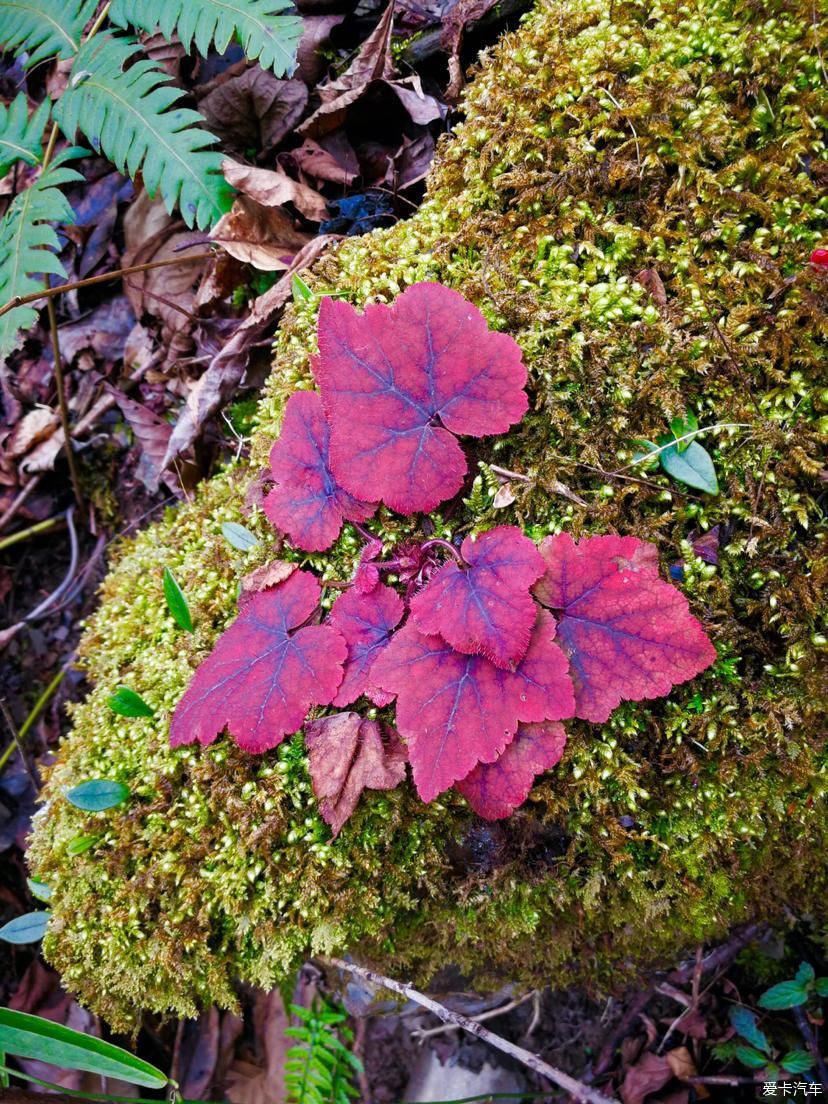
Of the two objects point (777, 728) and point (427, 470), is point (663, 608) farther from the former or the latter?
point (427, 470)

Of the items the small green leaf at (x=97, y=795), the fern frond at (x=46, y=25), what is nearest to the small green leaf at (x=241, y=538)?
the small green leaf at (x=97, y=795)

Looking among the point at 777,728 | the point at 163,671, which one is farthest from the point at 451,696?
the point at 163,671

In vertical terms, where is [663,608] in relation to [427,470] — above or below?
below

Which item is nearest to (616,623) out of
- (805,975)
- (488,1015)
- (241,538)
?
(241,538)

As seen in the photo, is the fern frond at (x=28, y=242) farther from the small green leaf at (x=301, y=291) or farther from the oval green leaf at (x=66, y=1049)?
the oval green leaf at (x=66, y=1049)

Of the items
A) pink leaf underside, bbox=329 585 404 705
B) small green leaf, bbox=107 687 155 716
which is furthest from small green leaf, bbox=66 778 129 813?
pink leaf underside, bbox=329 585 404 705

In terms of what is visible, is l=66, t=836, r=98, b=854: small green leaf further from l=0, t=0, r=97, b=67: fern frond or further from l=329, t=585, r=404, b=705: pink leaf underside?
l=0, t=0, r=97, b=67: fern frond
